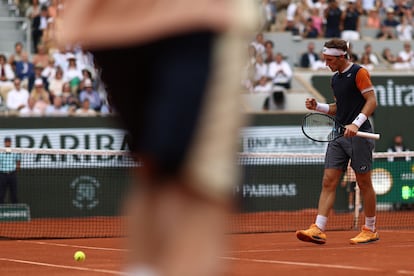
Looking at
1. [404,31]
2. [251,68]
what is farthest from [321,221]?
[404,31]

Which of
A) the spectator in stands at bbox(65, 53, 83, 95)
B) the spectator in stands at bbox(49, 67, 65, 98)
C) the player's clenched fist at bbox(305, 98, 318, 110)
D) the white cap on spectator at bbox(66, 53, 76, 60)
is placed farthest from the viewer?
the white cap on spectator at bbox(66, 53, 76, 60)

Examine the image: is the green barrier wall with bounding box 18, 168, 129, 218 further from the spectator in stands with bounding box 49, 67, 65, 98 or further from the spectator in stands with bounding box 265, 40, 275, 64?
the spectator in stands with bounding box 265, 40, 275, 64

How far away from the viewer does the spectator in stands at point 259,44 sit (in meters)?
21.9

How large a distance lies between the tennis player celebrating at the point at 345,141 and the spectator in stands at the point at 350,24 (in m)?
13.1

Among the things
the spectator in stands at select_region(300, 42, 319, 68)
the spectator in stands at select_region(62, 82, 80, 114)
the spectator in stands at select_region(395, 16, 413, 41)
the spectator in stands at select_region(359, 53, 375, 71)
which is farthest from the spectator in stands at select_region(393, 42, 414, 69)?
the spectator in stands at select_region(62, 82, 80, 114)

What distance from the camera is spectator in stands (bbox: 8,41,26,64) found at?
20234 mm

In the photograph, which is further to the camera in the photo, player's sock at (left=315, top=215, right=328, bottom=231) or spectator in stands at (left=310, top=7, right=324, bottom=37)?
spectator in stands at (left=310, top=7, right=324, bottom=37)

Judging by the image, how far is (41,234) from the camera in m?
14.2

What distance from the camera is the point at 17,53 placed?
20969mm

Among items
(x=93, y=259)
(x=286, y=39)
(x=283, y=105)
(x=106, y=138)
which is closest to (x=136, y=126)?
(x=93, y=259)

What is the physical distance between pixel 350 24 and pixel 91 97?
7277 mm

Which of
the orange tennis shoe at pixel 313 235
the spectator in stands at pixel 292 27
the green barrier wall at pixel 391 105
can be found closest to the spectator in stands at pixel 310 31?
the spectator in stands at pixel 292 27

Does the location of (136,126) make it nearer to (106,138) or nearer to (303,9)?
(106,138)

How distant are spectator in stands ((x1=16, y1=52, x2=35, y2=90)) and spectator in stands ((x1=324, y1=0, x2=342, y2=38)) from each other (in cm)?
721
